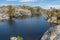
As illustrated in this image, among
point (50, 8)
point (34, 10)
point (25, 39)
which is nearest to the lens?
point (25, 39)

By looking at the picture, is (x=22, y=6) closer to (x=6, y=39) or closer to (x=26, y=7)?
(x=26, y=7)

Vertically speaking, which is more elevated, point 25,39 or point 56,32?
point 56,32

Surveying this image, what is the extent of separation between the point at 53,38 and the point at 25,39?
30.1 ft

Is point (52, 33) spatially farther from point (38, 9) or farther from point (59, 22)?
point (38, 9)

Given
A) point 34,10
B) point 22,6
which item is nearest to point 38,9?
point 34,10

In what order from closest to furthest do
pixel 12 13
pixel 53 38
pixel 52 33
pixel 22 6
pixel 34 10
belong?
pixel 53 38
pixel 52 33
pixel 12 13
pixel 34 10
pixel 22 6

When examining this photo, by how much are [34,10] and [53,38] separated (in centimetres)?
8459

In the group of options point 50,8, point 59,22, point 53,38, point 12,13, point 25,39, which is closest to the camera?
point 53,38

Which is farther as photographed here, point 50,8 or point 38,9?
point 38,9

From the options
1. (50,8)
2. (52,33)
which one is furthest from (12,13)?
(52,33)

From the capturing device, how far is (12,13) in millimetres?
76250

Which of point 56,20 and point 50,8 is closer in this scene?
point 56,20

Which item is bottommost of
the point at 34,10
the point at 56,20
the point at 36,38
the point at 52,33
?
the point at 34,10

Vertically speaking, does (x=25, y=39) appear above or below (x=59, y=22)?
above
